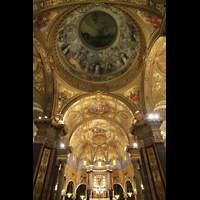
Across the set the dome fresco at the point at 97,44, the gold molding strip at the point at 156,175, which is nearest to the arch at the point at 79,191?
the gold molding strip at the point at 156,175

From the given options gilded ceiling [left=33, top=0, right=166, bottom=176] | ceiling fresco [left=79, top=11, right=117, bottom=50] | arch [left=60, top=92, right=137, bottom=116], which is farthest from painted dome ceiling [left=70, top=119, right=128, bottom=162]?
ceiling fresco [left=79, top=11, right=117, bottom=50]

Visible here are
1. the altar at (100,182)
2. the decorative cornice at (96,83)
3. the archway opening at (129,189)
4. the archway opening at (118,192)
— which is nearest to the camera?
the decorative cornice at (96,83)

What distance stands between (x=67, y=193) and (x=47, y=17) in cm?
2166

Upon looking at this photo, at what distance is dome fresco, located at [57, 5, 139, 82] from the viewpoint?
15.2 metres

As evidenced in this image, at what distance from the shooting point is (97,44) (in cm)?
1781

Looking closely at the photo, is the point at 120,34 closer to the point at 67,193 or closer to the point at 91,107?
the point at 91,107

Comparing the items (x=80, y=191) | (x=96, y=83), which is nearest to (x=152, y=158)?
(x=96, y=83)

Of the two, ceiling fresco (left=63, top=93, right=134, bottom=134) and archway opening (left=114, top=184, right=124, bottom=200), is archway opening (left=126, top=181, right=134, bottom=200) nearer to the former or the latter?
archway opening (left=114, top=184, right=124, bottom=200)

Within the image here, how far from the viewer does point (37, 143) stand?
37.1 ft

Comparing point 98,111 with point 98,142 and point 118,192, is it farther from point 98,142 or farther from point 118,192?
point 118,192

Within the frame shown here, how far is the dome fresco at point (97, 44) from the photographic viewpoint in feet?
50.0

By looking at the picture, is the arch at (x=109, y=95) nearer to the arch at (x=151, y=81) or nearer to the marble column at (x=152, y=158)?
the arch at (x=151, y=81)

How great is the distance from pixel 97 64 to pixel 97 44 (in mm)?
2305
